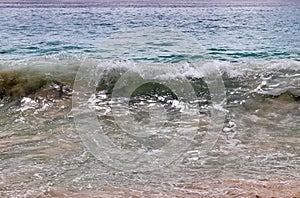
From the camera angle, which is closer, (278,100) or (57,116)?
(57,116)

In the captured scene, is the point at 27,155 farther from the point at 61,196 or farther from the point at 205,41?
the point at 205,41

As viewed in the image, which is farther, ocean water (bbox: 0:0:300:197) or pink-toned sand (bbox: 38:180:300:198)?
ocean water (bbox: 0:0:300:197)

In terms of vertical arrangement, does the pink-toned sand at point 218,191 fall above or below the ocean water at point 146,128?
above

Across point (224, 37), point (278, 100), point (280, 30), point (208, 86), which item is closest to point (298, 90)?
point (278, 100)

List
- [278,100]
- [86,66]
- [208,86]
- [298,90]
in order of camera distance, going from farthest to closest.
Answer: [86,66], [208,86], [298,90], [278,100]

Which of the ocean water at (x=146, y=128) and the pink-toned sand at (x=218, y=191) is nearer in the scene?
the pink-toned sand at (x=218, y=191)

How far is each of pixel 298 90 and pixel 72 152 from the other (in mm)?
6364

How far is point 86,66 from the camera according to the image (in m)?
13.2

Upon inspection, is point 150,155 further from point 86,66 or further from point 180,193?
point 86,66

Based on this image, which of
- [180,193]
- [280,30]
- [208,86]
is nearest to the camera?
[180,193]

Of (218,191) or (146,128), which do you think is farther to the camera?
(146,128)

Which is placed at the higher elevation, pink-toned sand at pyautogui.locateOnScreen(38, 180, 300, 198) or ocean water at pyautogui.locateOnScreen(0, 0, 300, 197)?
pink-toned sand at pyautogui.locateOnScreen(38, 180, 300, 198)

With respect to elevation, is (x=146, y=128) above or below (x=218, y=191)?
below

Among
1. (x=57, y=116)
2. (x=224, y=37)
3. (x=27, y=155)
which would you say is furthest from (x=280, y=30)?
(x=27, y=155)
